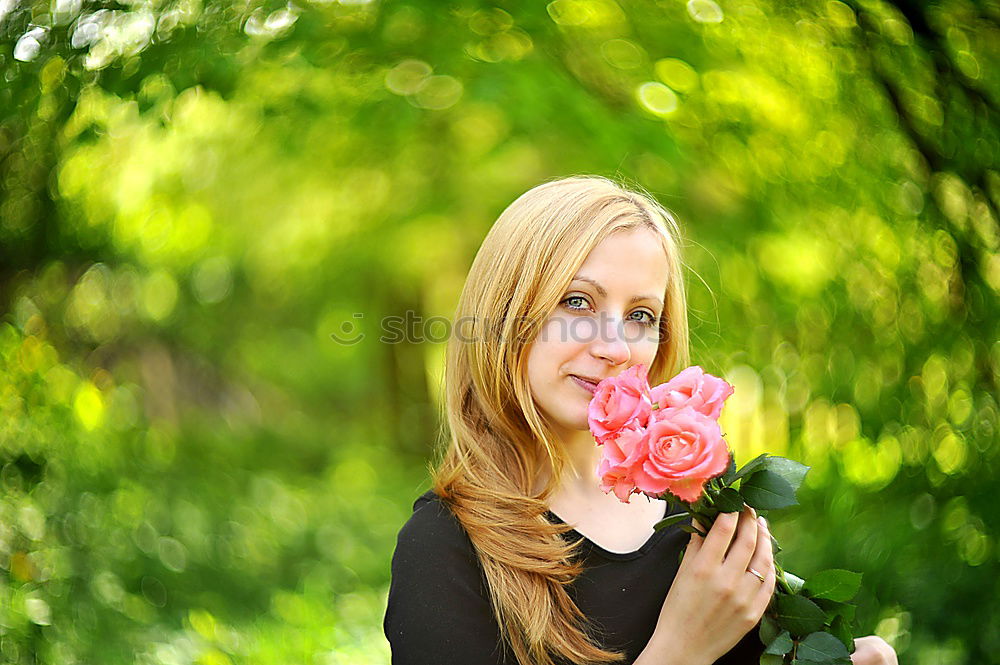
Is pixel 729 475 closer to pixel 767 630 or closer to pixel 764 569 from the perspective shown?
pixel 764 569

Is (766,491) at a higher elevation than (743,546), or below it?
higher

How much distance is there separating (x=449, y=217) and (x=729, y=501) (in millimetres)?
6029

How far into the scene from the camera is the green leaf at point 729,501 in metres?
1.69

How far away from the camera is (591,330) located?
1960mm

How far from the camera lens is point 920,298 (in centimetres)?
337

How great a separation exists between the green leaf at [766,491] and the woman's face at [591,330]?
0.38 metres

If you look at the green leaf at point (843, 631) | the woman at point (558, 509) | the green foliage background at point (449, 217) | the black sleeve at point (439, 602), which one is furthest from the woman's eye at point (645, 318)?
the green foliage background at point (449, 217)

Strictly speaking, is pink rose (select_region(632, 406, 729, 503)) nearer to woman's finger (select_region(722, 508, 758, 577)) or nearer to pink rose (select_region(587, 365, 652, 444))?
pink rose (select_region(587, 365, 652, 444))

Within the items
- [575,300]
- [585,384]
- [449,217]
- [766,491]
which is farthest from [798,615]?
[449,217]

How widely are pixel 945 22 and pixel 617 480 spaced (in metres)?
2.12

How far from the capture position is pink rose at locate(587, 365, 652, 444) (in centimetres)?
167

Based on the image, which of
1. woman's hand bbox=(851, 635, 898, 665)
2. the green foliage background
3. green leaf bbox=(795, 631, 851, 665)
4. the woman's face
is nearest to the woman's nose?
the woman's face

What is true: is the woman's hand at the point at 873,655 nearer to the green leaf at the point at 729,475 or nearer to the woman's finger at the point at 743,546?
the woman's finger at the point at 743,546

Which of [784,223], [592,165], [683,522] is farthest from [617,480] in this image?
[592,165]
